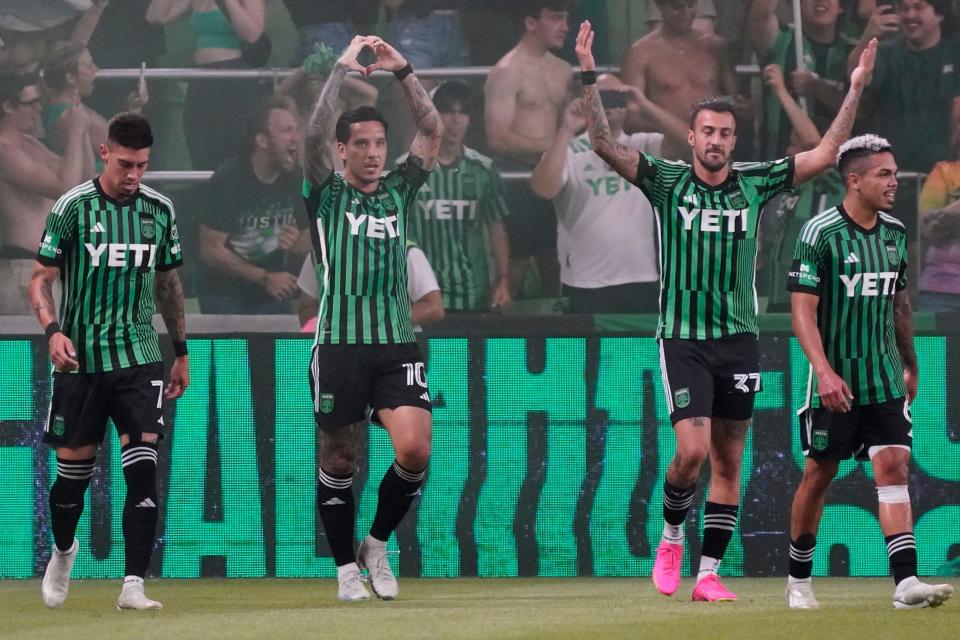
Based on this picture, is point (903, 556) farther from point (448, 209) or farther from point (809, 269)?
point (448, 209)

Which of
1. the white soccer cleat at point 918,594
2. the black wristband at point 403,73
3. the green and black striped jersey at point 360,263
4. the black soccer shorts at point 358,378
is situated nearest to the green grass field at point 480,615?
the white soccer cleat at point 918,594

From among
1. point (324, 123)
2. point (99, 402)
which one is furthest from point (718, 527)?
point (99, 402)

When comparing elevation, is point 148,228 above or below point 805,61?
below

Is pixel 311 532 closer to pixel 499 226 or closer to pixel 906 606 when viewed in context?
pixel 499 226

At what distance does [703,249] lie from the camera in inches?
312

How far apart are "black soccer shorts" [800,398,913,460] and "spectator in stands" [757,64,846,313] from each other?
295 centimetres

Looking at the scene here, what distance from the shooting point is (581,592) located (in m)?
8.95

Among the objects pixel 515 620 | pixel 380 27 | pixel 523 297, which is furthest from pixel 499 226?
pixel 515 620

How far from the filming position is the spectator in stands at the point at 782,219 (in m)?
10.3

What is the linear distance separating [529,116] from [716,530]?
331cm

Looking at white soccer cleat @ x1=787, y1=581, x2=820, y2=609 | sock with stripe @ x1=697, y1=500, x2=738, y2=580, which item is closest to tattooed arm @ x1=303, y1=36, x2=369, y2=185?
Result: sock with stripe @ x1=697, y1=500, x2=738, y2=580

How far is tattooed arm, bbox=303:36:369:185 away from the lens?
7.97 meters

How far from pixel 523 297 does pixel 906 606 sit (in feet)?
12.1

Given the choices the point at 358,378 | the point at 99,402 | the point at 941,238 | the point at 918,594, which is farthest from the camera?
the point at 941,238
